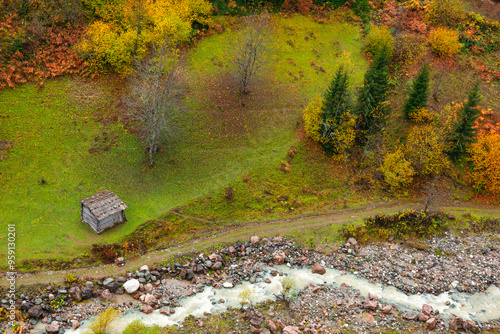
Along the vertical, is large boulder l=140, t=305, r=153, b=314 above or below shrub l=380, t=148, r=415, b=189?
below

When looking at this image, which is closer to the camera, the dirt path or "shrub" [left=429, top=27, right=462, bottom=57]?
the dirt path

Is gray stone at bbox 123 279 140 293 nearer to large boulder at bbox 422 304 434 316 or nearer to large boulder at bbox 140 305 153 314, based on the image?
large boulder at bbox 140 305 153 314

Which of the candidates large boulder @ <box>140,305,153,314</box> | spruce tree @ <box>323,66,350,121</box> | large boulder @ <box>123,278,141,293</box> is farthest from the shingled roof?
spruce tree @ <box>323,66,350,121</box>

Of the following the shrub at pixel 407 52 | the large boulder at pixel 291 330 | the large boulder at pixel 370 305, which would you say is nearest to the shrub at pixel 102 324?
the large boulder at pixel 291 330

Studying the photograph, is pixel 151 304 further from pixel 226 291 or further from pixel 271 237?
pixel 271 237

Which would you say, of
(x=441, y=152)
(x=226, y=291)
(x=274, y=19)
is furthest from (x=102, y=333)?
(x=274, y=19)

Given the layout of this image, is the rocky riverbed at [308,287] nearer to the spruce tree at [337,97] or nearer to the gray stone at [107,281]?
the gray stone at [107,281]
